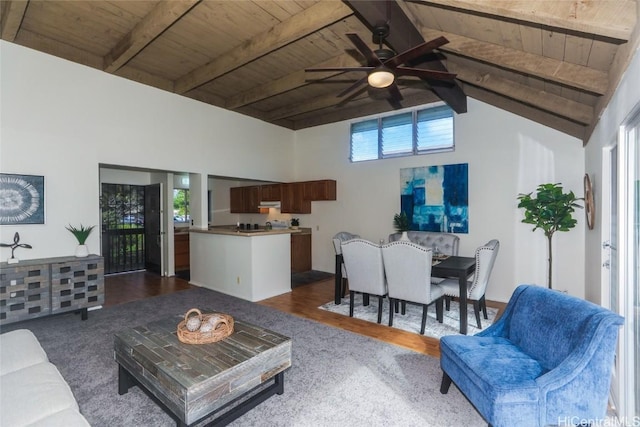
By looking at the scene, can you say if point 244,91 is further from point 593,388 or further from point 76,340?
point 593,388

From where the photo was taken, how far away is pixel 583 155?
419cm

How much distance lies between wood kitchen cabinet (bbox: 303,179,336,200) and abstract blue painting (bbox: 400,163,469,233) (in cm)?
157

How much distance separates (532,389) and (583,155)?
3950 mm

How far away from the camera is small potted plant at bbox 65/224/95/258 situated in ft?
13.3

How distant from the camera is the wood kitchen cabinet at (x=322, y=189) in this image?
6582 millimetres

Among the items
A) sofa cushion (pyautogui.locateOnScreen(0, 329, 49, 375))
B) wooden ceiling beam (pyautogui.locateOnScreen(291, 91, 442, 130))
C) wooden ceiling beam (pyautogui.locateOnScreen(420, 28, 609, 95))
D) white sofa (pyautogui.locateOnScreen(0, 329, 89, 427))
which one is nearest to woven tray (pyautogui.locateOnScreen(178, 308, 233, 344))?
white sofa (pyautogui.locateOnScreen(0, 329, 89, 427))

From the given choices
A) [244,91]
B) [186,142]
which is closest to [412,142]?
[244,91]

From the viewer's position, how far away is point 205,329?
2188 millimetres

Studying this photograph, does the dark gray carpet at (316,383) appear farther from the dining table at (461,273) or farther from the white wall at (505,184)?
the white wall at (505,184)

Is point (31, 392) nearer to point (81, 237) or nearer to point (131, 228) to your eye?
point (81, 237)

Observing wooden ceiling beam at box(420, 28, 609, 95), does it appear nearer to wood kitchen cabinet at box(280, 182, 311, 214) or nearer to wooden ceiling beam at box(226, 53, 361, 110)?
wooden ceiling beam at box(226, 53, 361, 110)

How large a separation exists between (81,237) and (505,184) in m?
6.19

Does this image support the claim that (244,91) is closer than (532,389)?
No

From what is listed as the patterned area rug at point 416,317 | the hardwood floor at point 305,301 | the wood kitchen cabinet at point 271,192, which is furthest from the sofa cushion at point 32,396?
the wood kitchen cabinet at point 271,192
